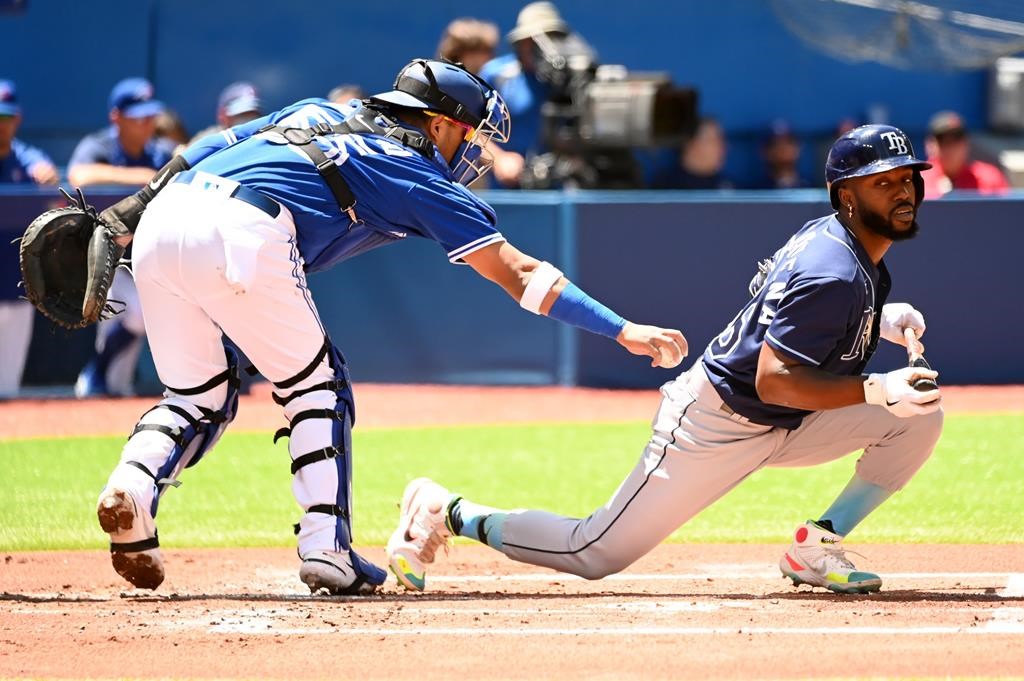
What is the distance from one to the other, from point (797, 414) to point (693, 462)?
0.39 meters

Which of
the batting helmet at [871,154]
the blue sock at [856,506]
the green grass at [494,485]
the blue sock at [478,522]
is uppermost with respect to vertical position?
the batting helmet at [871,154]

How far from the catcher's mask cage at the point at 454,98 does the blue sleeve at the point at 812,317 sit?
1.27 metres

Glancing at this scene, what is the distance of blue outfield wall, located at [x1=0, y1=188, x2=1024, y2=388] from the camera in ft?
37.8

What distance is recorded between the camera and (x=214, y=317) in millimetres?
5059

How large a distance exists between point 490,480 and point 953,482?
7.99 ft

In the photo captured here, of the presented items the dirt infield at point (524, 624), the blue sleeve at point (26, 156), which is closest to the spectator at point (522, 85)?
the blue sleeve at point (26, 156)

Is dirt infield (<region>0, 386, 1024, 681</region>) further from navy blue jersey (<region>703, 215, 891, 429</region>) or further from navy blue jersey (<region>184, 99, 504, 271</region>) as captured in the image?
navy blue jersey (<region>184, 99, 504, 271</region>)

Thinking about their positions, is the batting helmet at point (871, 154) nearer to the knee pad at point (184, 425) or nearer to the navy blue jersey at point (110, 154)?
the knee pad at point (184, 425)

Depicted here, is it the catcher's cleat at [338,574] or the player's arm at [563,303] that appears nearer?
the player's arm at [563,303]

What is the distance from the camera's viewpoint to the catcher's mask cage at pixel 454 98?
5.23 meters

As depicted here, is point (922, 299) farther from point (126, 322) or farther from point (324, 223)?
point (324, 223)

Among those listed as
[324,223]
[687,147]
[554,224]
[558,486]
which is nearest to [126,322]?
[554,224]

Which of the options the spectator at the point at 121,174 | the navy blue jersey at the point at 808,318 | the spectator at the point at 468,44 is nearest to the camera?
the navy blue jersey at the point at 808,318

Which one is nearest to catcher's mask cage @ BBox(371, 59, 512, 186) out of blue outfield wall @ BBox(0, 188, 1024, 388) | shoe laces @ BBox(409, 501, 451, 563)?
shoe laces @ BBox(409, 501, 451, 563)
